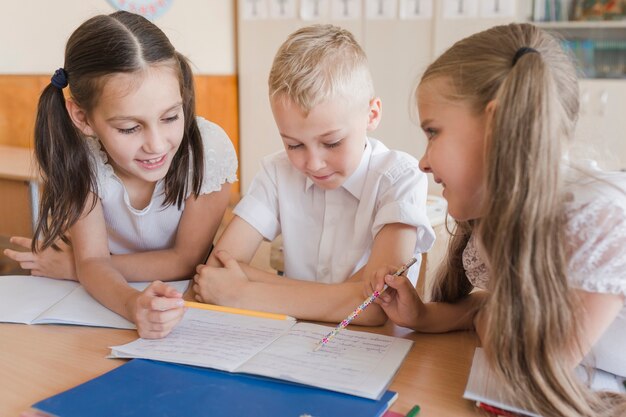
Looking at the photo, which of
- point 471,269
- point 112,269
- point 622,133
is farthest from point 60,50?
point 622,133

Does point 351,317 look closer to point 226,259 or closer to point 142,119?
point 226,259

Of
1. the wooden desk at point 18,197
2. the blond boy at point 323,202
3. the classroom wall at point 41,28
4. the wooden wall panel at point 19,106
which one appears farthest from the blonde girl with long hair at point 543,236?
the classroom wall at point 41,28

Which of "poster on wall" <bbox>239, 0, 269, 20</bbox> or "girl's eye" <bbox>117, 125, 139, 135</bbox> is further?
"poster on wall" <bbox>239, 0, 269, 20</bbox>

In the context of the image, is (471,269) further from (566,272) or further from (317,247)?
(317,247)

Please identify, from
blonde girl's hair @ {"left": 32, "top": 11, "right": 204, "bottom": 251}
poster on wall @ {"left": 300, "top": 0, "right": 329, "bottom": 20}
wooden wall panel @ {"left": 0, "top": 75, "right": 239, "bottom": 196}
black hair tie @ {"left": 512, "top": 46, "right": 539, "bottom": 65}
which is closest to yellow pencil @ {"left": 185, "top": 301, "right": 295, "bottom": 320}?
blonde girl's hair @ {"left": 32, "top": 11, "right": 204, "bottom": 251}

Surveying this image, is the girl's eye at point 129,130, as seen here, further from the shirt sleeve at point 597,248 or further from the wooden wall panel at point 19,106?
the wooden wall panel at point 19,106

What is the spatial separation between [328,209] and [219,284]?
13.6 inches

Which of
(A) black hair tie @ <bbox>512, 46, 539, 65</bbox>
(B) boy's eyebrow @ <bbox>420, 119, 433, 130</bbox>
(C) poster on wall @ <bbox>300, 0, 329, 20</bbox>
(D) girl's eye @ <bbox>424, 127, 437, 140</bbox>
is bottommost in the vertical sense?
(D) girl's eye @ <bbox>424, 127, 437, 140</bbox>

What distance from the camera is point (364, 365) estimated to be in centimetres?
86

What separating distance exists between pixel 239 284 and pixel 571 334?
0.61 metres

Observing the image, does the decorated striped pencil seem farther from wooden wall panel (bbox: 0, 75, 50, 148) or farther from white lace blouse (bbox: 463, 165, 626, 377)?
wooden wall panel (bbox: 0, 75, 50, 148)

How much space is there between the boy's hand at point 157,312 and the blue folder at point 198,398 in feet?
0.43

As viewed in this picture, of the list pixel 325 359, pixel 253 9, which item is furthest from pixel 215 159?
pixel 253 9

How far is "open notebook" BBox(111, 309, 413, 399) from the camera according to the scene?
811 millimetres
